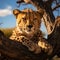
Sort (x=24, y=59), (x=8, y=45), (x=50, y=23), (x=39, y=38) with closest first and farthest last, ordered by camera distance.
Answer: (x=8, y=45) → (x=24, y=59) → (x=39, y=38) → (x=50, y=23)

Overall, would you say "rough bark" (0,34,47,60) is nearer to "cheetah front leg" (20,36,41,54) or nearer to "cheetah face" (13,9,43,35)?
"cheetah front leg" (20,36,41,54)

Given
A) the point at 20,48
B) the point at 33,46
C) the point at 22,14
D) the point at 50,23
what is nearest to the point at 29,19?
the point at 22,14

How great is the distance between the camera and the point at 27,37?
4.18 m

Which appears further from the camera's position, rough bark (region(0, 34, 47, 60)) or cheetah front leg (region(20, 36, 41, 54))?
cheetah front leg (region(20, 36, 41, 54))

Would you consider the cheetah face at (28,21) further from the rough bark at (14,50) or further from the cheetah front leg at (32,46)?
the rough bark at (14,50)

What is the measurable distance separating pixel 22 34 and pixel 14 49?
2.65ft

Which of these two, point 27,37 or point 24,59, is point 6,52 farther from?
point 27,37

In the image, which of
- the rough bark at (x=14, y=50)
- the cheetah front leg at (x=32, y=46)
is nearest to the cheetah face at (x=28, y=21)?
the cheetah front leg at (x=32, y=46)

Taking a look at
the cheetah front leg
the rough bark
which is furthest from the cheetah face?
the rough bark

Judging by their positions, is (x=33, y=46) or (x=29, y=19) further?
(x=29, y=19)

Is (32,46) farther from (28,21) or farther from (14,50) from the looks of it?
(28,21)

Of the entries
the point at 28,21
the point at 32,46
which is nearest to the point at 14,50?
the point at 32,46

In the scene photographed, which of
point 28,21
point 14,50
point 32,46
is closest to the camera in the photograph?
point 14,50

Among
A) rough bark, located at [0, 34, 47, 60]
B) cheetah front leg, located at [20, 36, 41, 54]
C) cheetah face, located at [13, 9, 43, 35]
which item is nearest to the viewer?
rough bark, located at [0, 34, 47, 60]
